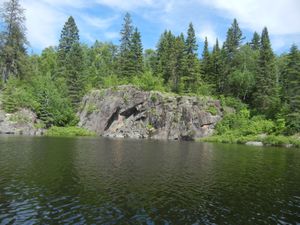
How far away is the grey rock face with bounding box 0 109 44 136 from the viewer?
237 ft

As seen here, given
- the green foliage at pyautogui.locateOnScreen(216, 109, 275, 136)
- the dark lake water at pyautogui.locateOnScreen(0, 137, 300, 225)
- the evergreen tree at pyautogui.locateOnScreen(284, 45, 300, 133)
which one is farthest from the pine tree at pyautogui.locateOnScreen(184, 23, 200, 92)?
the dark lake water at pyautogui.locateOnScreen(0, 137, 300, 225)

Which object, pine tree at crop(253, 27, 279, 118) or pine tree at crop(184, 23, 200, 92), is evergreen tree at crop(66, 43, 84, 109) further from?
pine tree at crop(253, 27, 279, 118)

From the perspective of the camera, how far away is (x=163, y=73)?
91.6 metres

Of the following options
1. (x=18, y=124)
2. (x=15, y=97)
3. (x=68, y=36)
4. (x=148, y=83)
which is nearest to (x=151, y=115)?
(x=148, y=83)

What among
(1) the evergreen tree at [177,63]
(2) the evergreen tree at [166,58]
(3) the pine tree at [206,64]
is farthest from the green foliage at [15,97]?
(3) the pine tree at [206,64]

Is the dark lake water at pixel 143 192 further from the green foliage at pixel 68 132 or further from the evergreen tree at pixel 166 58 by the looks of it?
the evergreen tree at pixel 166 58

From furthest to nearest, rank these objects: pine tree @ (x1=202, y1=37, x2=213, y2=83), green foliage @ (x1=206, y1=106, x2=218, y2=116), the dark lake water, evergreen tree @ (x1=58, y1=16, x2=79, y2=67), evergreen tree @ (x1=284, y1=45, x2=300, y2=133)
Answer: evergreen tree @ (x1=58, y1=16, x2=79, y2=67) < pine tree @ (x1=202, y1=37, x2=213, y2=83) < green foliage @ (x1=206, y1=106, x2=218, y2=116) < evergreen tree @ (x1=284, y1=45, x2=300, y2=133) < the dark lake water

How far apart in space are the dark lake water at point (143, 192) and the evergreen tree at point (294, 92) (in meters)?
33.6

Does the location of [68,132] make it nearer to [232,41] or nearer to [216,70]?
[216,70]

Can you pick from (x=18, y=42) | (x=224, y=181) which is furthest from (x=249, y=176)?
(x=18, y=42)

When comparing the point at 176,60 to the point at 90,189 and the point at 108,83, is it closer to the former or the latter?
the point at 108,83

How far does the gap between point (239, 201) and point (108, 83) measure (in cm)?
7147

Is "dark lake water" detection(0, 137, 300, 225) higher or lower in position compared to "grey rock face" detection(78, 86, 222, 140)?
lower

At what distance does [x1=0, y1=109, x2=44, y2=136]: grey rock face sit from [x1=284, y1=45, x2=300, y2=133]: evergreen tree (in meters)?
63.0
